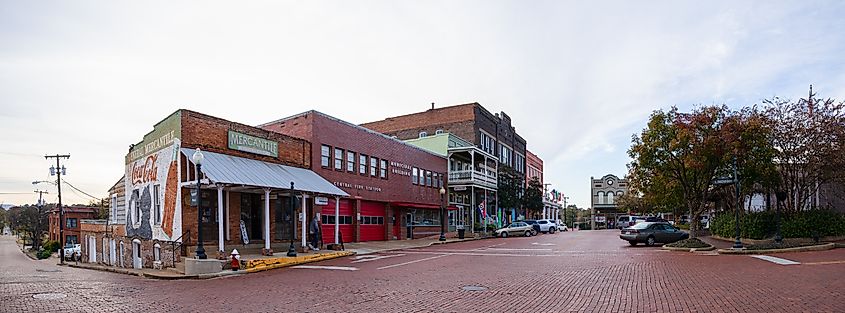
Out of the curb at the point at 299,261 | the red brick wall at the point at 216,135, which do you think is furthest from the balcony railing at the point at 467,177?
the curb at the point at 299,261

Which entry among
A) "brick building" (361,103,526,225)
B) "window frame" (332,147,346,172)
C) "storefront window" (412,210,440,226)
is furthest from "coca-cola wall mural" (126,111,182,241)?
"brick building" (361,103,526,225)

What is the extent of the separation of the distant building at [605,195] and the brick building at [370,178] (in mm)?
51424

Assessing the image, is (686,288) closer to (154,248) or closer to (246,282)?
(246,282)

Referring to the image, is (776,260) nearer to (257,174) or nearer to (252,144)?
(257,174)

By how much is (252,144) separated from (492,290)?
564 inches

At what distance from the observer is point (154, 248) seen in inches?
890

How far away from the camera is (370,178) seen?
32.8 m

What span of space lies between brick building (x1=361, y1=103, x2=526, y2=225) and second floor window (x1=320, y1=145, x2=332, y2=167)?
21.2 m

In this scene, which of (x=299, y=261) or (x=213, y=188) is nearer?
(x=299, y=261)

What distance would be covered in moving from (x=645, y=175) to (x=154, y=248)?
73.8 feet

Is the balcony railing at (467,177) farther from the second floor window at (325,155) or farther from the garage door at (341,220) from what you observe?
the second floor window at (325,155)

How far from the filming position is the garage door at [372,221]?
1277 inches

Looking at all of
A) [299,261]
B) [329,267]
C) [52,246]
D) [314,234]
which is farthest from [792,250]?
[52,246]

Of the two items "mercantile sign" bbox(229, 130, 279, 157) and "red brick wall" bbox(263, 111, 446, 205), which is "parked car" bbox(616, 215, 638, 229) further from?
"mercantile sign" bbox(229, 130, 279, 157)
